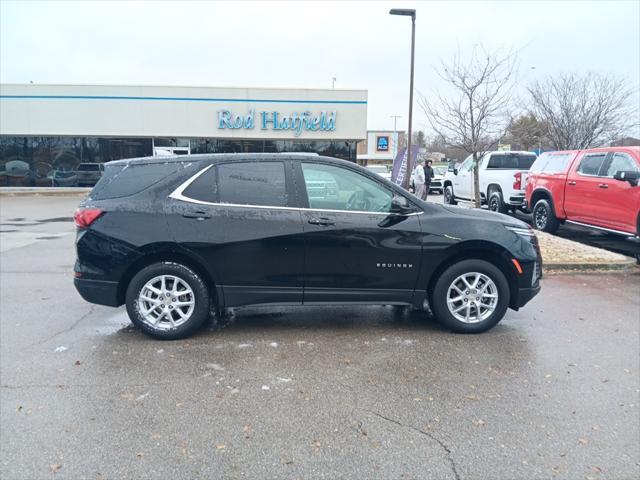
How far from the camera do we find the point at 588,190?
1002cm

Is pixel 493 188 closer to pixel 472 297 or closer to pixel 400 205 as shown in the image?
pixel 472 297

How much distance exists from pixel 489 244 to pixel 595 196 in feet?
20.0

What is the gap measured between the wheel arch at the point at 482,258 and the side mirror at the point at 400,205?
59cm

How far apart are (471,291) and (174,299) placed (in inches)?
117

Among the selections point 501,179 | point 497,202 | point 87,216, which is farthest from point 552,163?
point 87,216

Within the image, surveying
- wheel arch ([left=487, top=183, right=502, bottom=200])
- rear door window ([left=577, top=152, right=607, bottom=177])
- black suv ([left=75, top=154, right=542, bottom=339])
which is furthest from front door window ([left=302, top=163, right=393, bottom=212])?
wheel arch ([left=487, top=183, right=502, bottom=200])

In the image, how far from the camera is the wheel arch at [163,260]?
4.89 metres

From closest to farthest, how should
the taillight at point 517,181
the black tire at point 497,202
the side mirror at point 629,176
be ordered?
the side mirror at point 629,176 < the taillight at point 517,181 < the black tire at point 497,202

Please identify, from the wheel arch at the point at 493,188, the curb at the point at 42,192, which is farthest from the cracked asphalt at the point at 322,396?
the curb at the point at 42,192

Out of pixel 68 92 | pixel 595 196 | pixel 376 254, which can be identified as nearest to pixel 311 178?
pixel 376 254

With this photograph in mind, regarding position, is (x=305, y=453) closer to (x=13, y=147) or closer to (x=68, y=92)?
(x=68, y=92)

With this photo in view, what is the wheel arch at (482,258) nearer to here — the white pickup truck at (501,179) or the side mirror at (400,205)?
the side mirror at (400,205)

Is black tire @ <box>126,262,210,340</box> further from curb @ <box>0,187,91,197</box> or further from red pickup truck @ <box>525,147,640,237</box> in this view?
curb @ <box>0,187,91,197</box>

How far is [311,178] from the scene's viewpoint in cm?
505
